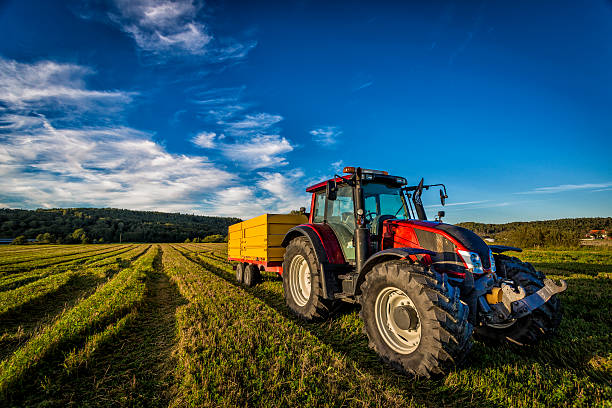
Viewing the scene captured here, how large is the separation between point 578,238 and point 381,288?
2863 centimetres

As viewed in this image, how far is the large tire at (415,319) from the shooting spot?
268 centimetres

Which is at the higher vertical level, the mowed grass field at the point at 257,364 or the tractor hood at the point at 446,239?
the tractor hood at the point at 446,239

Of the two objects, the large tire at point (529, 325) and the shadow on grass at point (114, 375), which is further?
the large tire at point (529, 325)

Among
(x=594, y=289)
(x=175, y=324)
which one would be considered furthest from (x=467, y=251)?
(x=594, y=289)

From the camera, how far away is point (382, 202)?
194 inches

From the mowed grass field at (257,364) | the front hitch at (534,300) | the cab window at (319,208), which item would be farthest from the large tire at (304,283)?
the front hitch at (534,300)

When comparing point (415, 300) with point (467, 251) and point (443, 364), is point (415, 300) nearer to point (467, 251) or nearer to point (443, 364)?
point (443, 364)

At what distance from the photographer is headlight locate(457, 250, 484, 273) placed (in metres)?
3.32

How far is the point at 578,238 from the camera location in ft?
73.8

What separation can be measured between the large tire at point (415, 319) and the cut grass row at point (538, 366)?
0.87 feet

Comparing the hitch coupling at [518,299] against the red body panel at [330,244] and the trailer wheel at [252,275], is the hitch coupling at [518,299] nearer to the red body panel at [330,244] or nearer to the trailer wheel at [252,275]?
the red body panel at [330,244]

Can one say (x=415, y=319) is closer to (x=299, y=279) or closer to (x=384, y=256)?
(x=384, y=256)

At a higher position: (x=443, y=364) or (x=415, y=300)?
(x=415, y=300)

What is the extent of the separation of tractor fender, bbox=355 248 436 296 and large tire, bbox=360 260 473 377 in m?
0.13
